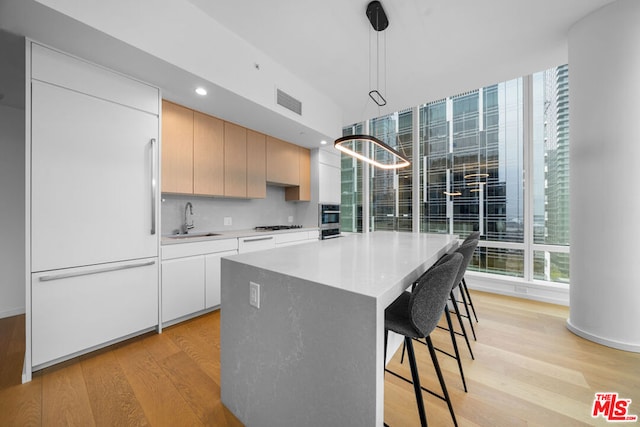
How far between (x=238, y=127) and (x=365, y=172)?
2.54 m

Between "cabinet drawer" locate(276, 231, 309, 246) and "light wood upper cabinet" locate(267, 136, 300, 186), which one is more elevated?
"light wood upper cabinet" locate(267, 136, 300, 186)

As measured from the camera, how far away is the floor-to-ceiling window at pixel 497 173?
321 cm

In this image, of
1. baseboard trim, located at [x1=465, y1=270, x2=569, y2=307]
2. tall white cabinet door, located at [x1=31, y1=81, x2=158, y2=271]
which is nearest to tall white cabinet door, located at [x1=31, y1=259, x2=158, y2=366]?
tall white cabinet door, located at [x1=31, y1=81, x2=158, y2=271]

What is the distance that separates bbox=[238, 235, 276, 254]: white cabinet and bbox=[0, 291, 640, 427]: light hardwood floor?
108cm

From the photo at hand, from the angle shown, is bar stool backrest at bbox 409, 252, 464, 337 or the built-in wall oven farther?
the built-in wall oven

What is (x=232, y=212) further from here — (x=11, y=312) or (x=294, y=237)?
(x=11, y=312)

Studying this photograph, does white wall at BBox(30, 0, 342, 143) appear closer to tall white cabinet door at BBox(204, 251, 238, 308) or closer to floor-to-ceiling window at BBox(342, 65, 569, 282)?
tall white cabinet door at BBox(204, 251, 238, 308)

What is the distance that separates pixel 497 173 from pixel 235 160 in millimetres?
3792

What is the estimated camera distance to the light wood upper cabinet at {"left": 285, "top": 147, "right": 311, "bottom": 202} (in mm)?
4488

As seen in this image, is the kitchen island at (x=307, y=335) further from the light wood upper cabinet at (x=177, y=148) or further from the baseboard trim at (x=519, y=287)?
the baseboard trim at (x=519, y=287)

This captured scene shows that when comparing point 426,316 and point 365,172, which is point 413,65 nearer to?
point 365,172

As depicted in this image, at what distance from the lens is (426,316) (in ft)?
3.69

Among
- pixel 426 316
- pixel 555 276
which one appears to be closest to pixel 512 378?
pixel 426 316

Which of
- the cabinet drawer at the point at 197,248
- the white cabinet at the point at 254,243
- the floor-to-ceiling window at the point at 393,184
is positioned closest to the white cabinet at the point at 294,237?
the white cabinet at the point at 254,243
